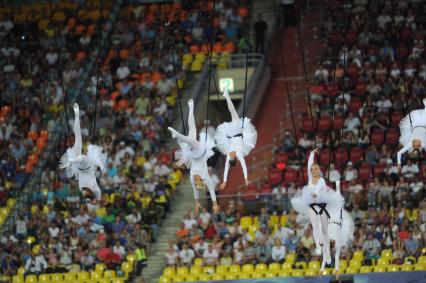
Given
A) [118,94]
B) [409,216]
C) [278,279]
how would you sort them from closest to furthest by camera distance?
[278,279]
[409,216]
[118,94]

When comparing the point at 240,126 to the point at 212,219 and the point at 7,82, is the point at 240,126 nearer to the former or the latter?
the point at 212,219

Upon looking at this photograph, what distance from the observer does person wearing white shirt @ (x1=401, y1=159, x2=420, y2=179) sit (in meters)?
35.8

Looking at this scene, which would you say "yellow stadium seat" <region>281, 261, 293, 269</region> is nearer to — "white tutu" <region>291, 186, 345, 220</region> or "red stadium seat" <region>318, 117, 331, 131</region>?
"red stadium seat" <region>318, 117, 331, 131</region>

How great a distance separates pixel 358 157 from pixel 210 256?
16.3ft

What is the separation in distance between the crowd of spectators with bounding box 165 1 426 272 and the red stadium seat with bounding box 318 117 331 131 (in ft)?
0.12

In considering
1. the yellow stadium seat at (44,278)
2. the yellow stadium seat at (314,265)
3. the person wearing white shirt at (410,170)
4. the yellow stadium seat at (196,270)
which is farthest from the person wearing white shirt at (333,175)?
the yellow stadium seat at (44,278)

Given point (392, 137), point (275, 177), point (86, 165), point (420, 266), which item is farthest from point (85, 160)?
point (392, 137)

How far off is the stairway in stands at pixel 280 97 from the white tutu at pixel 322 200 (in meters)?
10.3

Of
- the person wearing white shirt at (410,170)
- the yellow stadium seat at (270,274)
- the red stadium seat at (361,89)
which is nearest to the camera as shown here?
the yellow stadium seat at (270,274)

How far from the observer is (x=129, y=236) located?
36.5 metres

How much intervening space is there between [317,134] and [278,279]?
21.0ft

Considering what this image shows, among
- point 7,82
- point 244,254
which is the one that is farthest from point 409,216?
point 7,82

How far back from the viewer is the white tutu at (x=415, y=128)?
2920cm

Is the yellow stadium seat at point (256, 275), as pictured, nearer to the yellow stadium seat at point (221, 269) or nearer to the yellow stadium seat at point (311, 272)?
the yellow stadium seat at point (221, 269)
